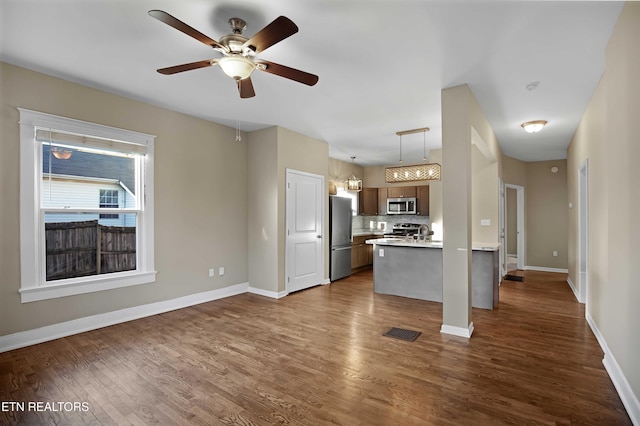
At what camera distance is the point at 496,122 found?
189 inches

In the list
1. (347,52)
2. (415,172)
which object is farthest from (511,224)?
(347,52)

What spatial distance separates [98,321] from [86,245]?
0.91 meters

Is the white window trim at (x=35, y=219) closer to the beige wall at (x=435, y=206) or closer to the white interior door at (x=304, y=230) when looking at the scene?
the white interior door at (x=304, y=230)

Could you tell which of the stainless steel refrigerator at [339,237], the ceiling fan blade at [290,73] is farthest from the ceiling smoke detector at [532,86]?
the stainless steel refrigerator at [339,237]

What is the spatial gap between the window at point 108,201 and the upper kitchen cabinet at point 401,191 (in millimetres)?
6243

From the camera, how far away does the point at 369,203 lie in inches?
337

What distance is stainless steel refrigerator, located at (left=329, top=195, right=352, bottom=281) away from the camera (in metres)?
6.36

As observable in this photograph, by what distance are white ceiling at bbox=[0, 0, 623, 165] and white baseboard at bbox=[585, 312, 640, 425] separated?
2.62m

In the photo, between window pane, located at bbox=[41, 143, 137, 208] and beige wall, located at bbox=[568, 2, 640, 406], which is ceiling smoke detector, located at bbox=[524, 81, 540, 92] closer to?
beige wall, located at bbox=[568, 2, 640, 406]

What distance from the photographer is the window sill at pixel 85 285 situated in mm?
3209

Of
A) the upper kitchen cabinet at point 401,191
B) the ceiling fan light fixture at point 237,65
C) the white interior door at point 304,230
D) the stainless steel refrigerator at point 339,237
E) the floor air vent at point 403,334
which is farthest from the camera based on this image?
the upper kitchen cabinet at point 401,191

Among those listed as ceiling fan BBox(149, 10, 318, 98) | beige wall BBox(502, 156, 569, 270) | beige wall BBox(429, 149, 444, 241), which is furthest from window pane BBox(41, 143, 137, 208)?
beige wall BBox(502, 156, 569, 270)

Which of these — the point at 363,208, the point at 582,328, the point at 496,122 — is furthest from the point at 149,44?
the point at 363,208

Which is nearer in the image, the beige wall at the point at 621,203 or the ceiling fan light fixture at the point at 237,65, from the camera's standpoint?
the beige wall at the point at 621,203
